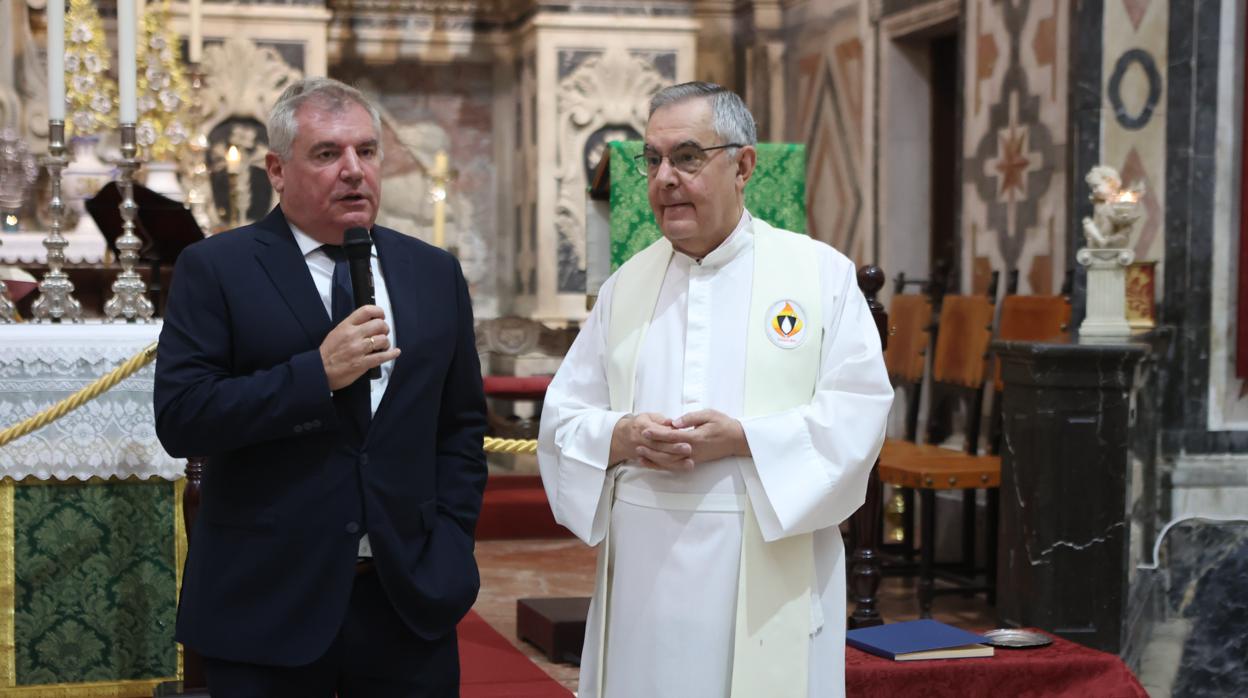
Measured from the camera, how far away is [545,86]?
10.4 meters

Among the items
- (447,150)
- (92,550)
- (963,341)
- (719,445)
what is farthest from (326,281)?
(447,150)

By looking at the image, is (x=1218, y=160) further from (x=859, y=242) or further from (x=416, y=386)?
(x=416, y=386)

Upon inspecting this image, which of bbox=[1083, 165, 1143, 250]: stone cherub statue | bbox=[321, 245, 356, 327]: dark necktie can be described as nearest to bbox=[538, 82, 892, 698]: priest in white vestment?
bbox=[321, 245, 356, 327]: dark necktie

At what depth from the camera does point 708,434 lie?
9.31 feet

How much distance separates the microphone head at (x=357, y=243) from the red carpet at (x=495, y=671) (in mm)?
2278

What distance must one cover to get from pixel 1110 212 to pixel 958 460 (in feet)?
4.39

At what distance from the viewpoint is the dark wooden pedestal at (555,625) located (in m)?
5.33

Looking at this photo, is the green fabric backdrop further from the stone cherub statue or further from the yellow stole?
the stone cherub statue

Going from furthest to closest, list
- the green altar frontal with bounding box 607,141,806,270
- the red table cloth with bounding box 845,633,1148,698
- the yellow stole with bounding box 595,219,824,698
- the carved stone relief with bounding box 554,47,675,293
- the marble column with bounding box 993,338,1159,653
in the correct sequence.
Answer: the carved stone relief with bounding box 554,47,675,293 < the marble column with bounding box 993,338,1159,653 < the green altar frontal with bounding box 607,141,806,270 < the red table cloth with bounding box 845,633,1148,698 < the yellow stole with bounding box 595,219,824,698

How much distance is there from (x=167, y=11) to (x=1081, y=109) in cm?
484

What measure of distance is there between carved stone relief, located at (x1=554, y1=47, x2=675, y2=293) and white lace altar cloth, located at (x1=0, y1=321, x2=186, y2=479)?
20.6 ft

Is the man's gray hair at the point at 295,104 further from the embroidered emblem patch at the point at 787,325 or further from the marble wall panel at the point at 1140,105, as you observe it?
the marble wall panel at the point at 1140,105

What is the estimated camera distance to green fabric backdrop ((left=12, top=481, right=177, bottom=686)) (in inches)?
173

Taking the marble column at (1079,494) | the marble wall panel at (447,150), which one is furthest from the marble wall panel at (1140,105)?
the marble wall panel at (447,150)
